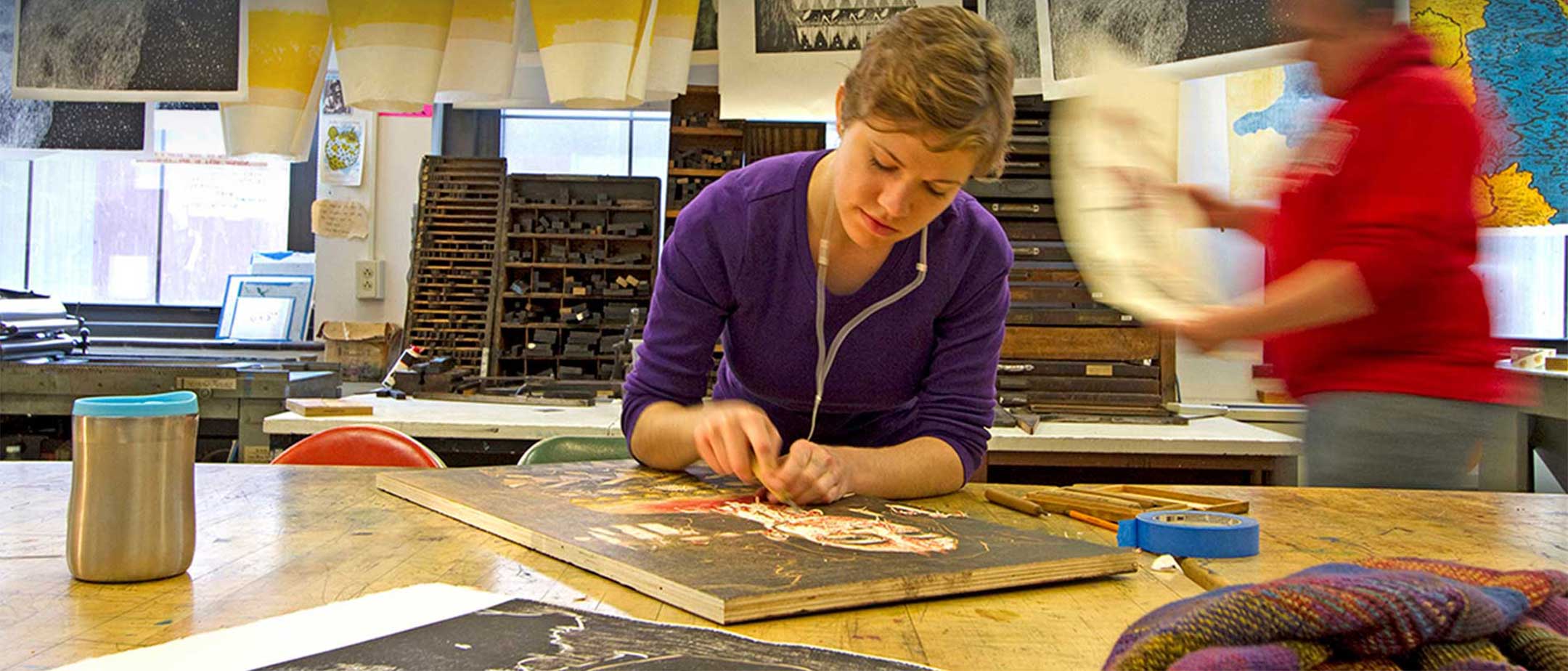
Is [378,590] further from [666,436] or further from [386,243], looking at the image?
[386,243]

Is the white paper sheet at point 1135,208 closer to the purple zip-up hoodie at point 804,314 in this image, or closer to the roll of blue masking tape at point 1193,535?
the purple zip-up hoodie at point 804,314

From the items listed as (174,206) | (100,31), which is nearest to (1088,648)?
(100,31)

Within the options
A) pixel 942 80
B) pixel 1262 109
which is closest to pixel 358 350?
pixel 1262 109

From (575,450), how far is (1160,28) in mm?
1510

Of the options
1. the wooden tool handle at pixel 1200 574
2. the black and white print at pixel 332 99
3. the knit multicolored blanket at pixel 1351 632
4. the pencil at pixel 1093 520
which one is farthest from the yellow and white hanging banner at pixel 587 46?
the black and white print at pixel 332 99

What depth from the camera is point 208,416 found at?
411cm

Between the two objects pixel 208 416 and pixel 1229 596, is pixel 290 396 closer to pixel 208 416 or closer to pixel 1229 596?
pixel 208 416

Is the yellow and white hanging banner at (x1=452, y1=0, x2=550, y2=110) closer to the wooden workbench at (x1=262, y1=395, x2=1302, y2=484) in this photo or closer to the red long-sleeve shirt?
the wooden workbench at (x1=262, y1=395, x2=1302, y2=484)

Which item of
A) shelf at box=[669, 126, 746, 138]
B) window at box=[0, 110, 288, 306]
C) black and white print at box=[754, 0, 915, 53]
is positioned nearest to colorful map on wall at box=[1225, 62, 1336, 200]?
shelf at box=[669, 126, 746, 138]

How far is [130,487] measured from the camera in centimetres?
110

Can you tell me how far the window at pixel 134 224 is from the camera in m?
6.98

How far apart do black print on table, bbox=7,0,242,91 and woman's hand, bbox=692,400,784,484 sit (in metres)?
1.87

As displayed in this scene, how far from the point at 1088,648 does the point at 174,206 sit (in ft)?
23.6

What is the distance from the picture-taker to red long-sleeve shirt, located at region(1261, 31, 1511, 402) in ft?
5.65
